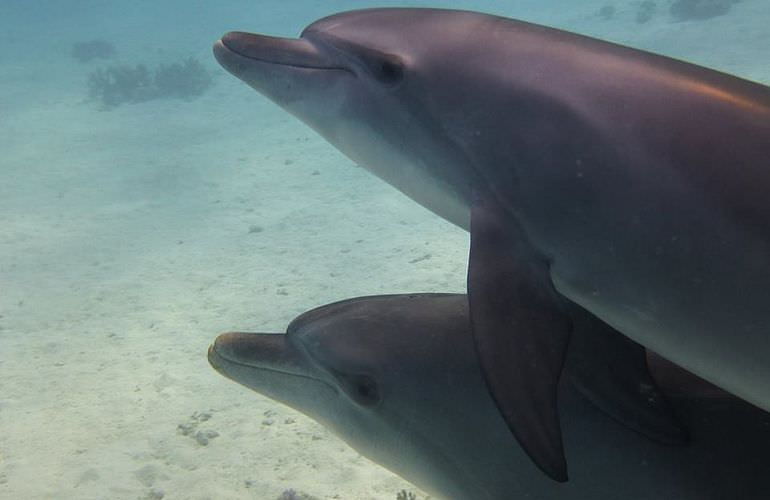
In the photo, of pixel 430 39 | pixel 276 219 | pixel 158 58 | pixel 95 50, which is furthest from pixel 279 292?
pixel 95 50

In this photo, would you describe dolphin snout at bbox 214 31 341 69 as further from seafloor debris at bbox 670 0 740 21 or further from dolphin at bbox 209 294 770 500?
seafloor debris at bbox 670 0 740 21

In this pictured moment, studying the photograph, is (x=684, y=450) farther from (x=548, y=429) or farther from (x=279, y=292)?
(x=279, y=292)

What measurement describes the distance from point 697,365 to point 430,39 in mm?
1295

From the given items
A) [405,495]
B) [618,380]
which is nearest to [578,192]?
[618,380]

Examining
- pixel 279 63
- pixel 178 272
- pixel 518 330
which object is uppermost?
pixel 279 63

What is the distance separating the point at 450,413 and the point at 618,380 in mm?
588

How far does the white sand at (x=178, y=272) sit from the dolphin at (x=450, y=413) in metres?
2.52

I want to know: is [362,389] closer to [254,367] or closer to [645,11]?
[254,367]

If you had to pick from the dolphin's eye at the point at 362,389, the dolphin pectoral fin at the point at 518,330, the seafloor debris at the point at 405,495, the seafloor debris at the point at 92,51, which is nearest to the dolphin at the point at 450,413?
the dolphin's eye at the point at 362,389

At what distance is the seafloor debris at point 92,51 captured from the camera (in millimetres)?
31734

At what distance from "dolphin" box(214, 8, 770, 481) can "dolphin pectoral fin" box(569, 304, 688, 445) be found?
13mm

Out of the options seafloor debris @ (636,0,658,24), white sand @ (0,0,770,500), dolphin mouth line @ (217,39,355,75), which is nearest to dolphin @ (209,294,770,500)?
dolphin mouth line @ (217,39,355,75)

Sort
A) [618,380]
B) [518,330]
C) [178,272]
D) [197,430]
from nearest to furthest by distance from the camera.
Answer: [518,330] < [618,380] < [197,430] < [178,272]

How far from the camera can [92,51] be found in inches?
1276
